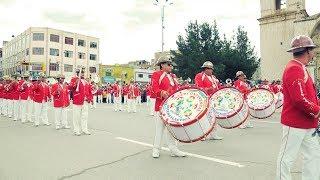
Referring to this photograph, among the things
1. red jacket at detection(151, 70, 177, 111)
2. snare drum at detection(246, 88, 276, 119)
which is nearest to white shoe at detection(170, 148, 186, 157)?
red jacket at detection(151, 70, 177, 111)

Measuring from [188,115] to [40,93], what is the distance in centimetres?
1054

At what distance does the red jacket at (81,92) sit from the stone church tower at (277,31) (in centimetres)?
2557

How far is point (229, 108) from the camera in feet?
32.4

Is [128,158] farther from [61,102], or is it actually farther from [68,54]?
[68,54]

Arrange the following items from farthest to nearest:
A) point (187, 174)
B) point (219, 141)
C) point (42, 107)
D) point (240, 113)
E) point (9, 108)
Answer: point (9, 108) → point (42, 107) → point (219, 141) → point (240, 113) → point (187, 174)

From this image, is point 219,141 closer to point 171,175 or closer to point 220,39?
point 171,175

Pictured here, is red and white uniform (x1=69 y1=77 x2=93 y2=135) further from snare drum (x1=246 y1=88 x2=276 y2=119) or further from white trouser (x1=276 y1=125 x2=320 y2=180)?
white trouser (x1=276 y1=125 x2=320 y2=180)

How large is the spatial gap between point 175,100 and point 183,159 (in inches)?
52.2

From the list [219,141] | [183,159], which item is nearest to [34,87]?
[219,141]

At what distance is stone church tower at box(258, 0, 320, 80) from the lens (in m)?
34.7

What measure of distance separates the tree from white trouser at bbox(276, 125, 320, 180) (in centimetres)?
4213

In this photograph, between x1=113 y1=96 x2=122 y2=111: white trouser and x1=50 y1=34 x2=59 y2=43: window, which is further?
A: x1=50 y1=34 x2=59 y2=43: window

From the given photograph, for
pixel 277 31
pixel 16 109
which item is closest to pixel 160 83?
pixel 16 109

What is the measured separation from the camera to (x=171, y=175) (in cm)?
651
